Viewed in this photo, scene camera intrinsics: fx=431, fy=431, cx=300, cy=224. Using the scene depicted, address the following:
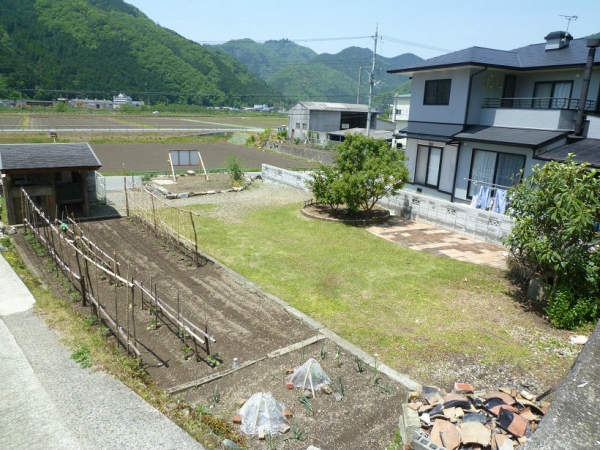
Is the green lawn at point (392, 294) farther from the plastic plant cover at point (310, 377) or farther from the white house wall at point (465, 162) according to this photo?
the white house wall at point (465, 162)

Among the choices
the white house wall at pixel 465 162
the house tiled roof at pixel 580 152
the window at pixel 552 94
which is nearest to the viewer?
the house tiled roof at pixel 580 152

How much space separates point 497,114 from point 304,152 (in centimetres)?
2458

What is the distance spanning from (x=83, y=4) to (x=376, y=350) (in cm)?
17109

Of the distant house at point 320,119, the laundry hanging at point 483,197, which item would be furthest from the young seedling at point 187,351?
the distant house at point 320,119

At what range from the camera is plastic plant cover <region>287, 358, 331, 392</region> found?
7.01m

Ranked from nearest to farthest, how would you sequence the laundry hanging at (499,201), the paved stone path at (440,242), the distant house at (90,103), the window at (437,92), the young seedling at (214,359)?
the young seedling at (214,359) → the paved stone path at (440,242) → the laundry hanging at (499,201) → the window at (437,92) → the distant house at (90,103)

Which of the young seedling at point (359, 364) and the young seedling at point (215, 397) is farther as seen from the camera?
the young seedling at point (359, 364)

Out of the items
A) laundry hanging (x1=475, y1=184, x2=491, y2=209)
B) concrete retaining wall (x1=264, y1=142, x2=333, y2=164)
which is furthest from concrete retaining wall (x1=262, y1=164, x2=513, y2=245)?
concrete retaining wall (x1=264, y1=142, x2=333, y2=164)

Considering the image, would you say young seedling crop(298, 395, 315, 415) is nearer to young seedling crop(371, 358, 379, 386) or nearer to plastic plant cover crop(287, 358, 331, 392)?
plastic plant cover crop(287, 358, 331, 392)

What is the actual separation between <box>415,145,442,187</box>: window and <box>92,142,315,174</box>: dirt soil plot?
1534cm

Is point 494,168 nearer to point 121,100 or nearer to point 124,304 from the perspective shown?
point 124,304

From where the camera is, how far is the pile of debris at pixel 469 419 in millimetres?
5285

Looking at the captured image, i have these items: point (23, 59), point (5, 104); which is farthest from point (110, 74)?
point (5, 104)

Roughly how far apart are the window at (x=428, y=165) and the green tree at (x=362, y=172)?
3834 millimetres
